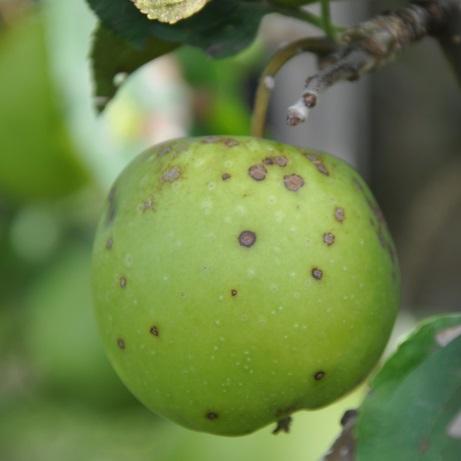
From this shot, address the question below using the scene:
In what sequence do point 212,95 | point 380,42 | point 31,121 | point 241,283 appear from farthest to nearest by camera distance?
1. point 212,95
2. point 31,121
3. point 380,42
4. point 241,283

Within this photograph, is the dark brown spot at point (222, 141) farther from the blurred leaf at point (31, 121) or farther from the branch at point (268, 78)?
the blurred leaf at point (31, 121)

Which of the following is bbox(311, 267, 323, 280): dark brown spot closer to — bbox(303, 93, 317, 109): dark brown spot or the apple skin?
the apple skin

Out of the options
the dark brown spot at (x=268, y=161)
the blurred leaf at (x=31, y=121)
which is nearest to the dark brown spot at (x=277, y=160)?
the dark brown spot at (x=268, y=161)

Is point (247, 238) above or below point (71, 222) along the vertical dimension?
above

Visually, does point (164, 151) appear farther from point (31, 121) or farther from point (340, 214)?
point (31, 121)

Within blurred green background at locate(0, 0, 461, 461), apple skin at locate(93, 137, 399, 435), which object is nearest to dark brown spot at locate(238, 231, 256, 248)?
apple skin at locate(93, 137, 399, 435)

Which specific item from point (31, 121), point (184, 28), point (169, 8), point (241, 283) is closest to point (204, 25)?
point (184, 28)
